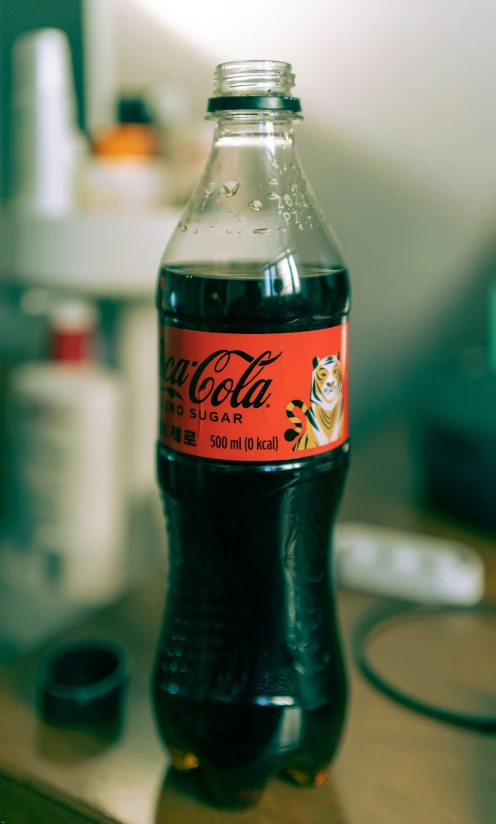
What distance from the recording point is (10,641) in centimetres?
112

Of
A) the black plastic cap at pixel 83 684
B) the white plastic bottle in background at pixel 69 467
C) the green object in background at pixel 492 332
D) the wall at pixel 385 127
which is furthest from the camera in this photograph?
the white plastic bottle in background at pixel 69 467

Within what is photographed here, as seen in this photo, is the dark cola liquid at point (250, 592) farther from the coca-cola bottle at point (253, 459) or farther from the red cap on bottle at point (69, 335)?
the red cap on bottle at point (69, 335)

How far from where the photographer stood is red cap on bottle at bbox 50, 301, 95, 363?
1.05 metres

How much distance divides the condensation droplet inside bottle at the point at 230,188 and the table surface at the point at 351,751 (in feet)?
1.15

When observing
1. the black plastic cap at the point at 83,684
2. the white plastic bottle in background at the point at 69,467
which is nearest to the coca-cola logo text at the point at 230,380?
the black plastic cap at the point at 83,684

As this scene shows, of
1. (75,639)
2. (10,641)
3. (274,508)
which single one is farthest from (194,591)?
(10,641)

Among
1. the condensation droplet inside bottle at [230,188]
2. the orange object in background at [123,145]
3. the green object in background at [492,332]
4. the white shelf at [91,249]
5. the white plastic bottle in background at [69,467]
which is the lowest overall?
the white plastic bottle in background at [69,467]

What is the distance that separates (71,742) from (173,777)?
0.25 feet

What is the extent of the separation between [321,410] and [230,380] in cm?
6

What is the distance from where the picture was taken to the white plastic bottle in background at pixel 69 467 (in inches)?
40.2

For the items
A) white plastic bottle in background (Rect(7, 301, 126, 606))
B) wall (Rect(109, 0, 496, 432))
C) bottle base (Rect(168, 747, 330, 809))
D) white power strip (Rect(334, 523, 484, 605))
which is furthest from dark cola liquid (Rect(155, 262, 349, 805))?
white plastic bottle in background (Rect(7, 301, 126, 606))

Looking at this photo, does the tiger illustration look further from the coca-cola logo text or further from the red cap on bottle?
the red cap on bottle

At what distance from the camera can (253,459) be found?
1.33ft

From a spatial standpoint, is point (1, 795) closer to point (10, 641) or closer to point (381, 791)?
point (381, 791)
